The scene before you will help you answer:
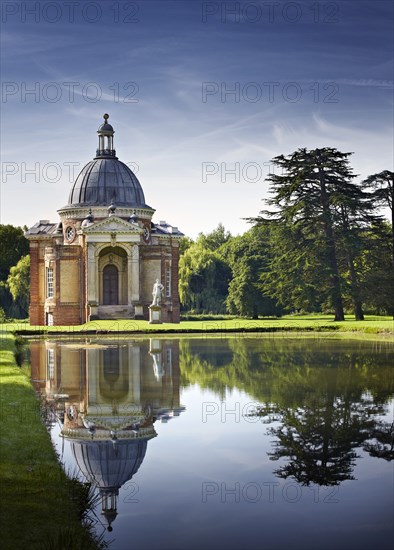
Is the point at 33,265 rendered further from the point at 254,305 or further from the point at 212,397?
the point at 212,397

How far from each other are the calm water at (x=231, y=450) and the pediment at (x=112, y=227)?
30.8 metres

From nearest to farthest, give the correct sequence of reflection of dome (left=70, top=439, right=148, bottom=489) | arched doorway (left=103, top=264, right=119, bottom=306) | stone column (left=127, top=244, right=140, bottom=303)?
reflection of dome (left=70, top=439, right=148, bottom=489), stone column (left=127, top=244, right=140, bottom=303), arched doorway (left=103, top=264, right=119, bottom=306)

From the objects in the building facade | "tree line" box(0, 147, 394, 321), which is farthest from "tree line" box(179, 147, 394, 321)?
the building facade

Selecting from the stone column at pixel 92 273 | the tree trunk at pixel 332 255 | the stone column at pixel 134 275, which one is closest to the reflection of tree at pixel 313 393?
the stone column at pixel 134 275

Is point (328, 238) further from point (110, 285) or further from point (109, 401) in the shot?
point (109, 401)

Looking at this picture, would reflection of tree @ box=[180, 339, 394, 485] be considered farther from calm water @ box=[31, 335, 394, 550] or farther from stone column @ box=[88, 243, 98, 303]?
stone column @ box=[88, 243, 98, 303]

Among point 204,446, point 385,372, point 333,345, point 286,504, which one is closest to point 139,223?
point 333,345

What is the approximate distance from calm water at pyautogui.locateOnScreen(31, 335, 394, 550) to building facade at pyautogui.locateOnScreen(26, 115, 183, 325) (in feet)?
102

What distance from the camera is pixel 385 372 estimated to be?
22391 millimetres

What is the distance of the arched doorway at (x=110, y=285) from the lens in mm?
58938

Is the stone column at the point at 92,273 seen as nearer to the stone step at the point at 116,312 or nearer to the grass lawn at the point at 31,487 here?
the stone step at the point at 116,312

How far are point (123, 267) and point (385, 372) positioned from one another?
3807 centimetres

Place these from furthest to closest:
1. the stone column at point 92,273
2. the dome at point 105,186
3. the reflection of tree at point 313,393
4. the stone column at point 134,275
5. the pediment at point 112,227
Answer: the dome at point 105,186
the stone column at point 92,273
the stone column at point 134,275
the pediment at point 112,227
the reflection of tree at point 313,393

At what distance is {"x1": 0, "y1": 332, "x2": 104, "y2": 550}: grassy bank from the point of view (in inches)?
289
